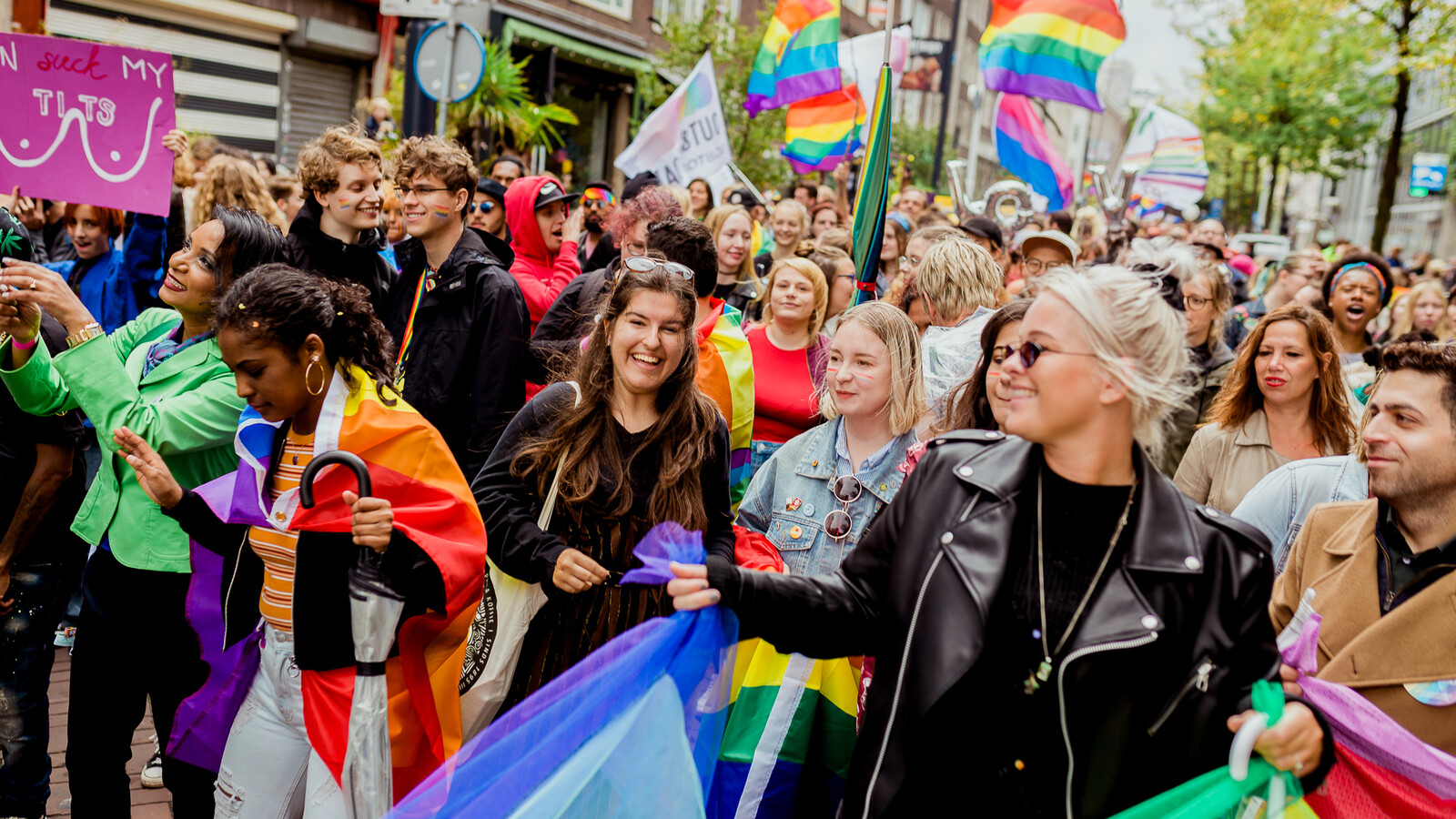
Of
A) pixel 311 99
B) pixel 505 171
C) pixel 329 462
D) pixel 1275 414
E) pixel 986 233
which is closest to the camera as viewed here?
pixel 329 462

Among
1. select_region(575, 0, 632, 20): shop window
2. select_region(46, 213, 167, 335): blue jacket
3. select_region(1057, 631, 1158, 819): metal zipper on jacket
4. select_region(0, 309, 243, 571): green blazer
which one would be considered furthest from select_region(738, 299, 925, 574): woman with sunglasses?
select_region(575, 0, 632, 20): shop window

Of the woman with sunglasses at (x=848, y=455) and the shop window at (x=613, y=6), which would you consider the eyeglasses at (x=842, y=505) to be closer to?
the woman with sunglasses at (x=848, y=455)

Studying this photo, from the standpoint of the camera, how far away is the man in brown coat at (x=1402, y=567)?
255 cm

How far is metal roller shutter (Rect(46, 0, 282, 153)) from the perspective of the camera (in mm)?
13719

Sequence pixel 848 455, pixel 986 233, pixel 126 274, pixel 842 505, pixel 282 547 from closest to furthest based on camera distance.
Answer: pixel 282 547
pixel 842 505
pixel 848 455
pixel 126 274
pixel 986 233

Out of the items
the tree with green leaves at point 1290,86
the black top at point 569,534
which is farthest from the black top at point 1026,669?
the tree with green leaves at point 1290,86

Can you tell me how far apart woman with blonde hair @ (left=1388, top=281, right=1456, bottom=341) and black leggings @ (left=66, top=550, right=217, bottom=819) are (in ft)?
28.0

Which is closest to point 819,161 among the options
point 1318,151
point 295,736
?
point 295,736

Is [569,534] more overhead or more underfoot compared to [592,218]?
more underfoot

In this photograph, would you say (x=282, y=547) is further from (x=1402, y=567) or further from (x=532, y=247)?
(x=532, y=247)

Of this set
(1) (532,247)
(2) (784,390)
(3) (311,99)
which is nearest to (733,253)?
(1) (532,247)

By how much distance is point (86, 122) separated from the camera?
3.96 meters

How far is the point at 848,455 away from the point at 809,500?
209 mm

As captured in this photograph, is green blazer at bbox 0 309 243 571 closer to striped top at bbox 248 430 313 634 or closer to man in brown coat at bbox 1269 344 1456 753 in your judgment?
striped top at bbox 248 430 313 634
